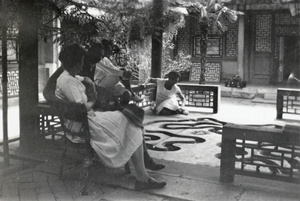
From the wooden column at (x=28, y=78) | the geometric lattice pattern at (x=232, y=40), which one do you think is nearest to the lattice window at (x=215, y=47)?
the geometric lattice pattern at (x=232, y=40)

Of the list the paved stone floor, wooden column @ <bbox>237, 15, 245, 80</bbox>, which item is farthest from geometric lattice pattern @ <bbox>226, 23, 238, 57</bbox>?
the paved stone floor

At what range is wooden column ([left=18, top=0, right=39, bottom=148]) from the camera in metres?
5.03

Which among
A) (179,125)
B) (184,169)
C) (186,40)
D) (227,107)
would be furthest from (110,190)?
(186,40)

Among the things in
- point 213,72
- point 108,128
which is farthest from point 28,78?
point 213,72

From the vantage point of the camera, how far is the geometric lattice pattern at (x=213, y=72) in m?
15.6

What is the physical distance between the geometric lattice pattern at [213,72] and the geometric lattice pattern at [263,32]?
162cm

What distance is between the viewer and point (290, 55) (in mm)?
14836

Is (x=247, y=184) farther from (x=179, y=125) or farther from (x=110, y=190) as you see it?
(x=179, y=125)

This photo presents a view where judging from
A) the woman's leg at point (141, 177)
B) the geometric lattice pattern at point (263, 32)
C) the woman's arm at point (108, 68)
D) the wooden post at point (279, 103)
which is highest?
the geometric lattice pattern at point (263, 32)

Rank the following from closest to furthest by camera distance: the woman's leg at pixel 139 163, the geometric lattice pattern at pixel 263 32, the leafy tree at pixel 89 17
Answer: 1. the woman's leg at pixel 139 163
2. the leafy tree at pixel 89 17
3. the geometric lattice pattern at pixel 263 32

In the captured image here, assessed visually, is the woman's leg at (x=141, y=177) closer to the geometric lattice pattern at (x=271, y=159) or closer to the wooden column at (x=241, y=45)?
the geometric lattice pattern at (x=271, y=159)

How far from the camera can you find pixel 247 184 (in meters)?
4.10

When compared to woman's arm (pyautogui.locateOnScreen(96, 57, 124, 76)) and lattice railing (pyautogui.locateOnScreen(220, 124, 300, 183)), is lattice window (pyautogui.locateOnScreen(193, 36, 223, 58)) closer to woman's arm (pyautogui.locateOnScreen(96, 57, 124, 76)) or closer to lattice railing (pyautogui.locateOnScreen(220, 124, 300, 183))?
woman's arm (pyautogui.locateOnScreen(96, 57, 124, 76))

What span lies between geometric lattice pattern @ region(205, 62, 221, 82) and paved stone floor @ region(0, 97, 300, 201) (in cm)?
1034
